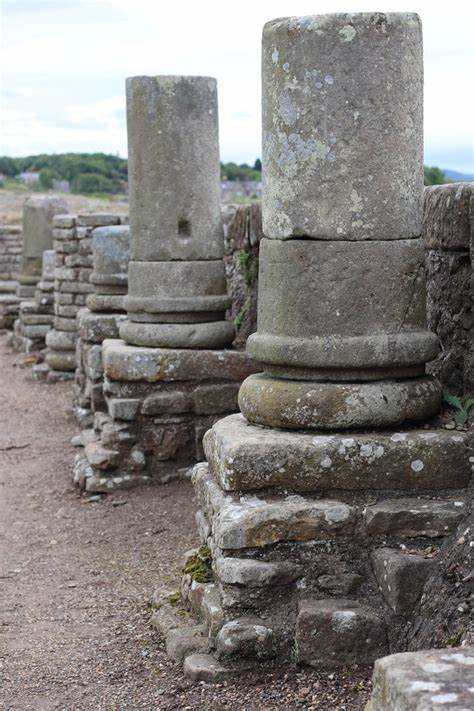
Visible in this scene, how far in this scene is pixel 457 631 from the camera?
3441 mm

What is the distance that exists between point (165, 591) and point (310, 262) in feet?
6.07

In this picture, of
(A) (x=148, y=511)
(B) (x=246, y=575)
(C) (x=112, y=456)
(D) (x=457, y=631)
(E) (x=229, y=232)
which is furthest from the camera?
(E) (x=229, y=232)

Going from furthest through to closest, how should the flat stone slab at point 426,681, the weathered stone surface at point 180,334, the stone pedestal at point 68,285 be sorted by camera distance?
1. the stone pedestal at point 68,285
2. the weathered stone surface at point 180,334
3. the flat stone slab at point 426,681

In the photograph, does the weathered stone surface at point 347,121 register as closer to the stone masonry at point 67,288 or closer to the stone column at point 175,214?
the stone column at point 175,214

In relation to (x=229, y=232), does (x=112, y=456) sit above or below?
below

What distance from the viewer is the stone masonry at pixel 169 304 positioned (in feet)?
23.8

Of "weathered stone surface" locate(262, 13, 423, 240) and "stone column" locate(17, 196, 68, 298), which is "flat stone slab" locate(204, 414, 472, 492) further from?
"stone column" locate(17, 196, 68, 298)

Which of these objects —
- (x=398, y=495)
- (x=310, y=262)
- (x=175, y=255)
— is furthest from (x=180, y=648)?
(x=175, y=255)

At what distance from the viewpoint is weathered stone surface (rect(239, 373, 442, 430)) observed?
422 cm

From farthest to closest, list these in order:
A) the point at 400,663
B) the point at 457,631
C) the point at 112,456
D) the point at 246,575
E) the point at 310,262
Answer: the point at 112,456 < the point at 310,262 < the point at 246,575 < the point at 457,631 < the point at 400,663

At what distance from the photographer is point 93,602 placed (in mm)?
5227

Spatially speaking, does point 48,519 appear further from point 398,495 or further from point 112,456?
point 398,495

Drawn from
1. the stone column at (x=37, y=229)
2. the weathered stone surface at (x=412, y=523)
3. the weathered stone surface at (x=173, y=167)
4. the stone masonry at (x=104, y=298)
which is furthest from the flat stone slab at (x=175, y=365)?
the stone column at (x=37, y=229)

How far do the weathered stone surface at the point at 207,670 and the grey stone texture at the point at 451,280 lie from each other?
1.75 metres
